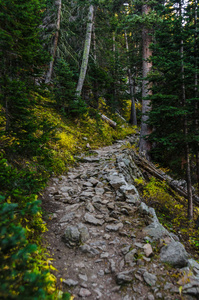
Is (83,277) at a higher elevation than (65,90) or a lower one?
lower

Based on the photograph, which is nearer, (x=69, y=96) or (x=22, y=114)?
(x=22, y=114)

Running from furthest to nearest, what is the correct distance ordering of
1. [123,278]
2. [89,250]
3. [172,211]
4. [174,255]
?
1. [172,211]
2. [89,250]
3. [174,255]
4. [123,278]

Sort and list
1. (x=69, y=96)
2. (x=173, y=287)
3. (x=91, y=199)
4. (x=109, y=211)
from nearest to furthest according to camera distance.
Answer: (x=173, y=287)
(x=109, y=211)
(x=91, y=199)
(x=69, y=96)

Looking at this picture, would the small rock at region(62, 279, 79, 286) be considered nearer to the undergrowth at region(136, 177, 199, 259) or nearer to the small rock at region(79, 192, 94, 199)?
the small rock at region(79, 192, 94, 199)

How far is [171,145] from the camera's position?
6.90 meters

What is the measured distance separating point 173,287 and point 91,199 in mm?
2923

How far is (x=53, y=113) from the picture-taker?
1089 centimetres

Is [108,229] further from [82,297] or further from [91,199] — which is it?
[82,297]

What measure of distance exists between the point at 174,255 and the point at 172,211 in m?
3.83

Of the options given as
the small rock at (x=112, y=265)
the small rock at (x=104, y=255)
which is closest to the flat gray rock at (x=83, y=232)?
the small rock at (x=104, y=255)

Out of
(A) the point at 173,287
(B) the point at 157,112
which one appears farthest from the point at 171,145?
(A) the point at 173,287

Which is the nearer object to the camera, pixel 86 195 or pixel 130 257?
pixel 130 257

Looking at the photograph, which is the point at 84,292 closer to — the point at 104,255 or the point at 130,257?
the point at 104,255

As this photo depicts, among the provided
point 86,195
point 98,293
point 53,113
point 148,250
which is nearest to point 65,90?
point 53,113
